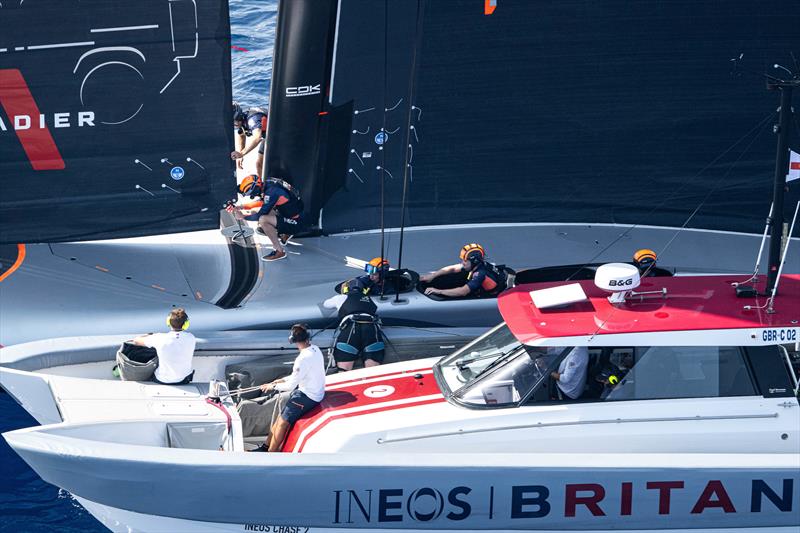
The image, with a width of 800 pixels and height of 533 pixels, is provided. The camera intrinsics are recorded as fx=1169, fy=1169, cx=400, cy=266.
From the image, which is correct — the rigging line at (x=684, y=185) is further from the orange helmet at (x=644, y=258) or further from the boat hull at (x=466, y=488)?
the boat hull at (x=466, y=488)

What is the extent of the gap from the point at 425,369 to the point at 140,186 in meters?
3.15

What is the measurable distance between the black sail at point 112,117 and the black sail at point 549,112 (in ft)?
3.56

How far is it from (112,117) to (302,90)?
1.79 m

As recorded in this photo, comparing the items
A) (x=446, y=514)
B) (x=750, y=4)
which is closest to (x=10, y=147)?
(x=446, y=514)

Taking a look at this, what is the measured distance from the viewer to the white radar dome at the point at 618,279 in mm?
7457

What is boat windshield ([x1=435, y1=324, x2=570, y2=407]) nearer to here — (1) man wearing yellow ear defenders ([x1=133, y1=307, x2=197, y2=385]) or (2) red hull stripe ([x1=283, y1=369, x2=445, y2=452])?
(2) red hull stripe ([x1=283, y1=369, x2=445, y2=452])

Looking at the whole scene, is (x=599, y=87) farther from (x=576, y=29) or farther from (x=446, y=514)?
(x=446, y=514)

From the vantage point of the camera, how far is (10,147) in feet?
30.7

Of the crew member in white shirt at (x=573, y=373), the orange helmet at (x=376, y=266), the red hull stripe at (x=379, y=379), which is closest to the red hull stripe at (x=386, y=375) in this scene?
the red hull stripe at (x=379, y=379)

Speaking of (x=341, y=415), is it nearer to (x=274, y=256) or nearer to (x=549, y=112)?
(x=274, y=256)

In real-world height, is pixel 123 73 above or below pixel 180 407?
above

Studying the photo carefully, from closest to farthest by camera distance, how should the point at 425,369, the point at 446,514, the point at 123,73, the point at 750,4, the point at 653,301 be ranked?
→ the point at 446,514, the point at 653,301, the point at 425,369, the point at 123,73, the point at 750,4

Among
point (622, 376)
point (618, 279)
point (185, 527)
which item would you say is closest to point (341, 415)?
point (185, 527)

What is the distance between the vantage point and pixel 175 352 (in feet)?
28.1
